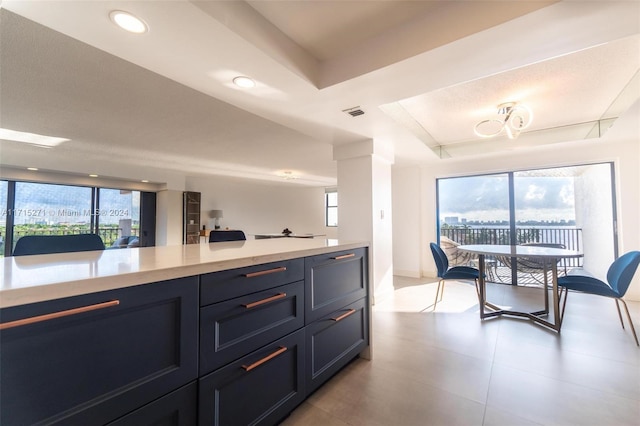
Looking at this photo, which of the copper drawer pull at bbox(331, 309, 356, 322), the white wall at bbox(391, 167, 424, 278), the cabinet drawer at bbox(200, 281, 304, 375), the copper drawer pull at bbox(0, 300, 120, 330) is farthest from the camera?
the white wall at bbox(391, 167, 424, 278)

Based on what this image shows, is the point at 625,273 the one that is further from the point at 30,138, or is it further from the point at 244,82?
the point at 30,138

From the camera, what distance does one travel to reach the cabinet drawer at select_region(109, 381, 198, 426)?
0.94 meters

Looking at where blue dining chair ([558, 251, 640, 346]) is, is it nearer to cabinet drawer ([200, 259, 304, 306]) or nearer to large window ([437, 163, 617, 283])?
large window ([437, 163, 617, 283])

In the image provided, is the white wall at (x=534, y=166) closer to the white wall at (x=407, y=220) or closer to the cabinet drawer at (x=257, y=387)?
the white wall at (x=407, y=220)

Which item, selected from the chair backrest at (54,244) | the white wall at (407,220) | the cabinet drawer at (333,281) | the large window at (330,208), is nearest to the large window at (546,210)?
the white wall at (407,220)

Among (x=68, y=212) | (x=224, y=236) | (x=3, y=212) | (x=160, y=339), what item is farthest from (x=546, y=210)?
(x=3, y=212)

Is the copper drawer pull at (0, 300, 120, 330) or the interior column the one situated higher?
the interior column

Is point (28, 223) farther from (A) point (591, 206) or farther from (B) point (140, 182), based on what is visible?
(A) point (591, 206)

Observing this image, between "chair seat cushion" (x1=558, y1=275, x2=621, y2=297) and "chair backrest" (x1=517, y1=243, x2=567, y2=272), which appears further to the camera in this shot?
"chair backrest" (x1=517, y1=243, x2=567, y2=272)

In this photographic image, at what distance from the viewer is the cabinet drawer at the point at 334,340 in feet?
5.67

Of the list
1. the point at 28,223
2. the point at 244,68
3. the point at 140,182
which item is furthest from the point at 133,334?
the point at 140,182

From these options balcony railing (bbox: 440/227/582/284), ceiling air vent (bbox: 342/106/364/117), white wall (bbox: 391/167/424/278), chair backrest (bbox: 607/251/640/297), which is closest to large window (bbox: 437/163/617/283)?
balcony railing (bbox: 440/227/582/284)

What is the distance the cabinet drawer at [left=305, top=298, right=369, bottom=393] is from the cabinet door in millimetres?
831

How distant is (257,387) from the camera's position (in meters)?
1.37
